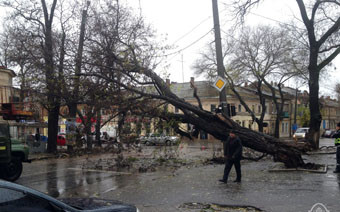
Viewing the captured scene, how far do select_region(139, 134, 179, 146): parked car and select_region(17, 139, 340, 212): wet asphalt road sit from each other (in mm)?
1834

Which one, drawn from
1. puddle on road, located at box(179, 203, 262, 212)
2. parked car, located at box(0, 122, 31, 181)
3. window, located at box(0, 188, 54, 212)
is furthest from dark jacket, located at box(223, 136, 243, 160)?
window, located at box(0, 188, 54, 212)

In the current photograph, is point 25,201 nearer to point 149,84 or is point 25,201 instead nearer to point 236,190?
point 236,190

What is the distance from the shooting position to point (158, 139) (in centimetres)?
1508

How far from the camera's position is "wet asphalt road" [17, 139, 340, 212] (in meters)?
7.82

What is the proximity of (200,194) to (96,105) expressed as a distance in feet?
21.2

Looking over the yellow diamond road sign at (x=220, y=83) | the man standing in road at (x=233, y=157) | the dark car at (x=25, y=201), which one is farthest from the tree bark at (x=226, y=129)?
the dark car at (x=25, y=201)

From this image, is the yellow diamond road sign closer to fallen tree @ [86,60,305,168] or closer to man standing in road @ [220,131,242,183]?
fallen tree @ [86,60,305,168]

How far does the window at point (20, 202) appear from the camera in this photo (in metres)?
3.21

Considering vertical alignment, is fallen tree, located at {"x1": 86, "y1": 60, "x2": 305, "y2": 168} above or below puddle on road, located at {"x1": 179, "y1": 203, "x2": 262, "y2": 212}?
above

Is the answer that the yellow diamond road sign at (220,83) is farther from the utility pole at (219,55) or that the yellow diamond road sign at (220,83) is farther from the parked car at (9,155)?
the parked car at (9,155)

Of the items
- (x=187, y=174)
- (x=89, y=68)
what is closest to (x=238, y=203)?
(x=187, y=174)

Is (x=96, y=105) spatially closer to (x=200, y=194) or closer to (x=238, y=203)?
(x=200, y=194)

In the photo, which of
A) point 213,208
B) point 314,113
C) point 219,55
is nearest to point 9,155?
point 213,208

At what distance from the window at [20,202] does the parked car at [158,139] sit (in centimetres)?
1115
